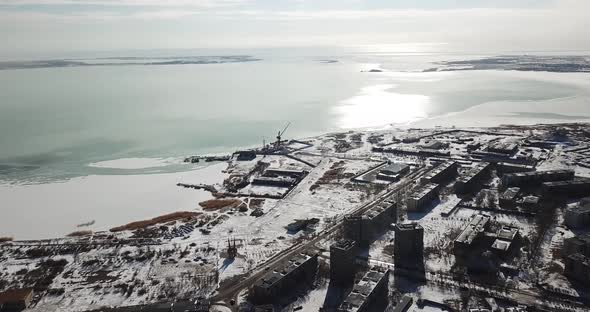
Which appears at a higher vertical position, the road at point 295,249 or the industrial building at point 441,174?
the industrial building at point 441,174

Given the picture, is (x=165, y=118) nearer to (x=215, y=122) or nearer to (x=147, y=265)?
(x=215, y=122)

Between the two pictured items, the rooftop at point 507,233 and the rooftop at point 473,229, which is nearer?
the rooftop at point 473,229

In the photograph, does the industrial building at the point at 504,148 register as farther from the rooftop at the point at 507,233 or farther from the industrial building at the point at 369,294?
the industrial building at the point at 369,294

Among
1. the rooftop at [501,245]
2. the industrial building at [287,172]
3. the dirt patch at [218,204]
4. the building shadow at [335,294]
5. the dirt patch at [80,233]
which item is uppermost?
the industrial building at [287,172]

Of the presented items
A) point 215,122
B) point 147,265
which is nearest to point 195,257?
point 147,265

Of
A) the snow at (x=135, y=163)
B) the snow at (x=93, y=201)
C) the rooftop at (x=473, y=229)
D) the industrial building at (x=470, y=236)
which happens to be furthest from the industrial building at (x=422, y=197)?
the snow at (x=135, y=163)

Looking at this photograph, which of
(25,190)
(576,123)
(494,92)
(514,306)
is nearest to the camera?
(514,306)

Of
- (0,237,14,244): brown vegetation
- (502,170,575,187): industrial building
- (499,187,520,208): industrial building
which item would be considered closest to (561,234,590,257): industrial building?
(499,187,520,208): industrial building
